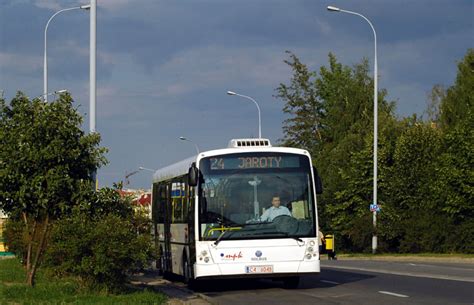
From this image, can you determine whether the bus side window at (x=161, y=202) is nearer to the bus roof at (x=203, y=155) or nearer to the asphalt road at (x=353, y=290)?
the bus roof at (x=203, y=155)

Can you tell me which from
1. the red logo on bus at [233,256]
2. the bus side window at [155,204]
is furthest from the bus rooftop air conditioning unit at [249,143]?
the bus side window at [155,204]

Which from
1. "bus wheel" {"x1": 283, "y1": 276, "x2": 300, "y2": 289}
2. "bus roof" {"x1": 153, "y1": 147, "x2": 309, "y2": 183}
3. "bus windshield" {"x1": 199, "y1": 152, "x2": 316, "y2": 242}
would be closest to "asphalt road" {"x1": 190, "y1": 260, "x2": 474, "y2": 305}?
"bus wheel" {"x1": 283, "y1": 276, "x2": 300, "y2": 289}

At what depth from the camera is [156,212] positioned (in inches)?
1181

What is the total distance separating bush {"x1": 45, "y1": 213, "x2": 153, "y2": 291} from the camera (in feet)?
57.6

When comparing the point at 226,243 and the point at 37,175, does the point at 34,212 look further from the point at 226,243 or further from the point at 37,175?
the point at 226,243

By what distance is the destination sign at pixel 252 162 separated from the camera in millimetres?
21375

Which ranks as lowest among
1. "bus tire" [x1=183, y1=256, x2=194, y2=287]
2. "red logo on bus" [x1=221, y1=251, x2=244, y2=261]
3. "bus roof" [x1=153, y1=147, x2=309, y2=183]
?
"bus tire" [x1=183, y1=256, x2=194, y2=287]

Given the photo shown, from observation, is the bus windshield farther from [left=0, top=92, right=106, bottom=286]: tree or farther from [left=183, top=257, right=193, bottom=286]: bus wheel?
[left=0, top=92, right=106, bottom=286]: tree

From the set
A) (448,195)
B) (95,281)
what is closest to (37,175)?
(95,281)

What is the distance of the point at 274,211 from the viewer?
20812 millimetres

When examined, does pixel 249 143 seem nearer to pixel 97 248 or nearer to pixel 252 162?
pixel 252 162

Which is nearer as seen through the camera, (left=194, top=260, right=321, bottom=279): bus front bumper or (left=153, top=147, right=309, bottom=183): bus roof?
(left=194, top=260, right=321, bottom=279): bus front bumper

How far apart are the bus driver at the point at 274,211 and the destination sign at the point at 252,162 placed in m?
0.90

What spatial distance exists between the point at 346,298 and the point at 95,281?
487 centimetres
